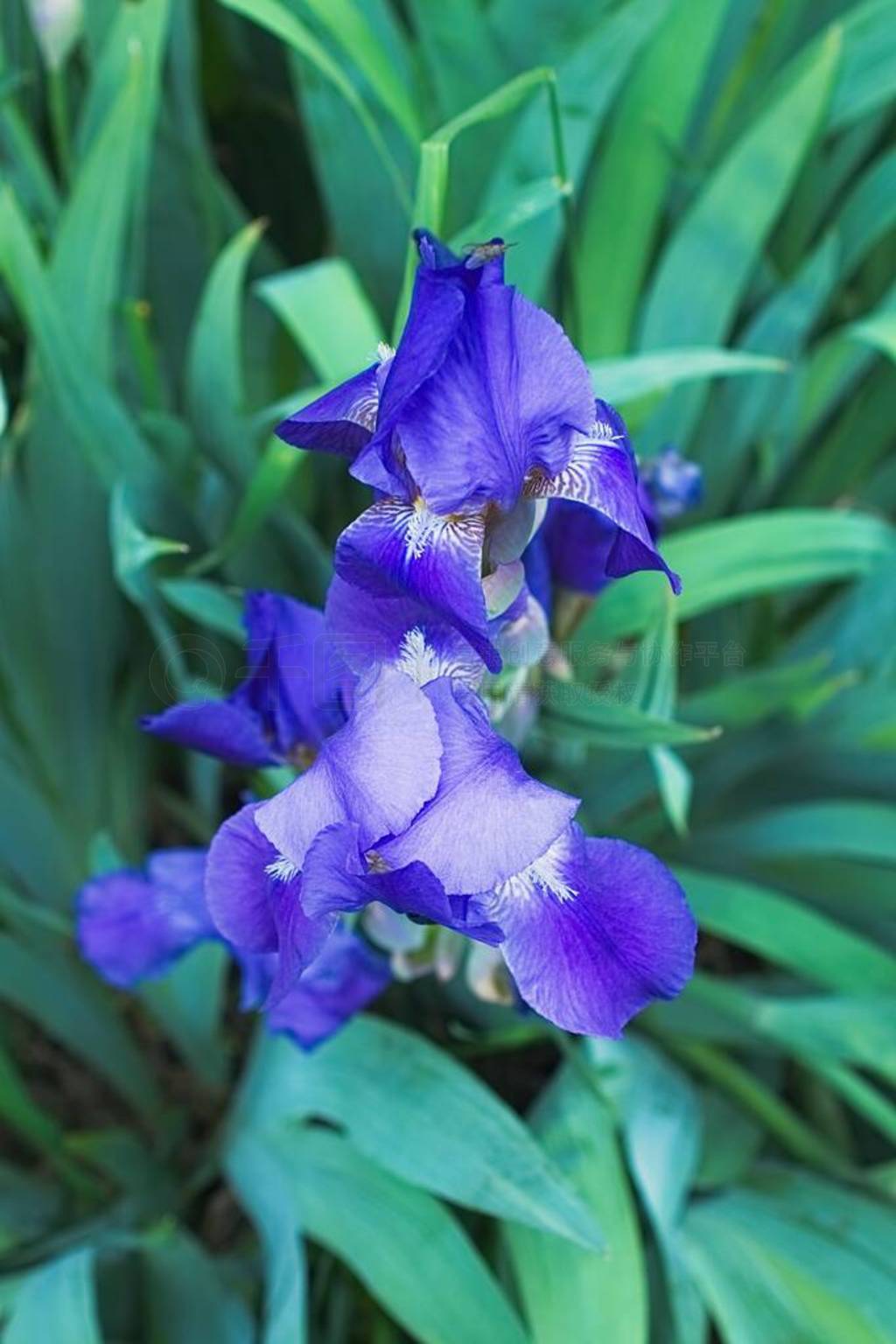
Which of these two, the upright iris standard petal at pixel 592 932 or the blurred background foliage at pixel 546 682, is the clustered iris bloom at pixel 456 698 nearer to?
the upright iris standard petal at pixel 592 932

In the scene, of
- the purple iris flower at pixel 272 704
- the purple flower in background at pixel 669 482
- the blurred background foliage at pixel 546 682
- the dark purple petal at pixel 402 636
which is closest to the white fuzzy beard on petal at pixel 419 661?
the dark purple petal at pixel 402 636

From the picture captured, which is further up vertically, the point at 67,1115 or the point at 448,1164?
the point at 448,1164

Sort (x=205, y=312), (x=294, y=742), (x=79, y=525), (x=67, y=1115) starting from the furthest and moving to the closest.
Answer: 1. (x=67, y=1115)
2. (x=79, y=525)
3. (x=205, y=312)
4. (x=294, y=742)

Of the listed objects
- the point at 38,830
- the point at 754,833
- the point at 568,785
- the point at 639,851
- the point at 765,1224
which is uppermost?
the point at 639,851

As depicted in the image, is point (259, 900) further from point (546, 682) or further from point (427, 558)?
point (546, 682)

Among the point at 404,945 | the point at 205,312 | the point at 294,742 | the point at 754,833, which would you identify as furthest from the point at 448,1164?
the point at 205,312

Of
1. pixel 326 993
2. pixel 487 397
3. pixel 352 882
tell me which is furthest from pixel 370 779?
pixel 326 993

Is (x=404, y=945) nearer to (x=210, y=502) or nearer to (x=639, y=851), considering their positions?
(x=639, y=851)
